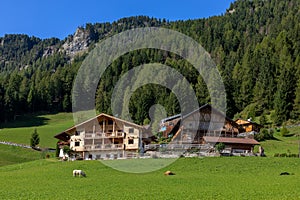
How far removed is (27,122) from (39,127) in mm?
15198

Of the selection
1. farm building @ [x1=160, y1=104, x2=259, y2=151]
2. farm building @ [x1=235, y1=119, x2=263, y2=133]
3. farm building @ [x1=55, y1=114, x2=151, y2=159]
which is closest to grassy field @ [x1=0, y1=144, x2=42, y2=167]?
farm building @ [x1=55, y1=114, x2=151, y2=159]

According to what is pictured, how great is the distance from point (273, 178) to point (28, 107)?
414ft

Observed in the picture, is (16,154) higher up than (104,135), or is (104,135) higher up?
(104,135)

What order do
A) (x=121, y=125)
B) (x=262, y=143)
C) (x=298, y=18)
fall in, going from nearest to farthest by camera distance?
1. (x=121, y=125)
2. (x=262, y=143)
3. (x=298, y=18)

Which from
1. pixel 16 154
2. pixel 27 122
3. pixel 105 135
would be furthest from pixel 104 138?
pixel 27 122

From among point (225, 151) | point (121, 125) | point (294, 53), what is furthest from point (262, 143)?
point (294, 53)

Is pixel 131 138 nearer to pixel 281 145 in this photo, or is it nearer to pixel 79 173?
pixel 281 145

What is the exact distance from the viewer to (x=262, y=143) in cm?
6819

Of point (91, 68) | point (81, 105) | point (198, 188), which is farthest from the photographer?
point (91, 68)

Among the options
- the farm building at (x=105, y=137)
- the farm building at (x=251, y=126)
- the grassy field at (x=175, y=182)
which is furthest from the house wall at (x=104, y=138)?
the farm building at (x=251, y=126)

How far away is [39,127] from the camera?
114312 mm

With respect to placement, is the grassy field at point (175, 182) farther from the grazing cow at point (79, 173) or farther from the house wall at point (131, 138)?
the house wall at point (131, 138)

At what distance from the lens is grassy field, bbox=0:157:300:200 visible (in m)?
24.8

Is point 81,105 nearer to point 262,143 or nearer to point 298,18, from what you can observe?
point 262,143
